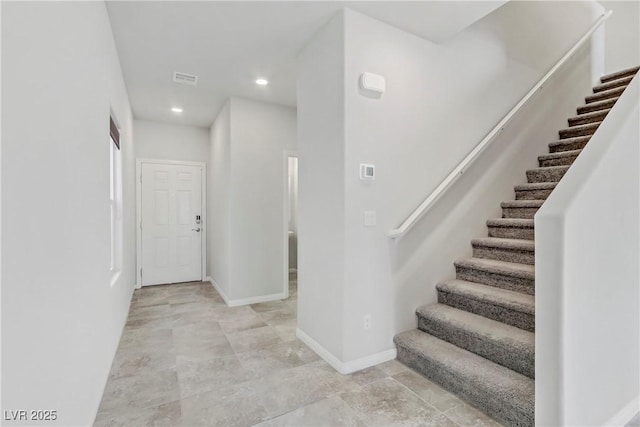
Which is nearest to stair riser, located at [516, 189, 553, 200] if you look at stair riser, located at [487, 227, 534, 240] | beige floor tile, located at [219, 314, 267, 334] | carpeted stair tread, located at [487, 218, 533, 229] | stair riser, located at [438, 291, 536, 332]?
carpeted stair tread, located at [487, 218, 533, 229]

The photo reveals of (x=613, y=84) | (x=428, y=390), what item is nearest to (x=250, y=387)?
(x=428, y=390)

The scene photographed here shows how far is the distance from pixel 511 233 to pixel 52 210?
328 centimetres

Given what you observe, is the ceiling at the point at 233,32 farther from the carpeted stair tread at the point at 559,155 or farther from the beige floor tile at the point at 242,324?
the beige floor tile at the point at 242,324

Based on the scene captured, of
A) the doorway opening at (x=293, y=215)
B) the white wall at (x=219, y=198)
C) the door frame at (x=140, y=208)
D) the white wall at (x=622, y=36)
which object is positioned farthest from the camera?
the doorway opening at (x=293, y=215)

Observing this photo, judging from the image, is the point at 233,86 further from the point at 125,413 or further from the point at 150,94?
the point at 125,413

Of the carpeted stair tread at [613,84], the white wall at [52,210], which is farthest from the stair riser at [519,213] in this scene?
the white wall at [52,210]

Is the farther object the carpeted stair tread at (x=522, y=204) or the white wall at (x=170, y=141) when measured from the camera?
the white wall at (x=170, y=141)

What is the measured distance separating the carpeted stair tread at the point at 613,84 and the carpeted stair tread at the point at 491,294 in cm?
329

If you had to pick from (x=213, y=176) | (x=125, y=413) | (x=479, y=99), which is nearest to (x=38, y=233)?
(x=125, y=413)

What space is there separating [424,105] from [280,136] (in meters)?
2.20

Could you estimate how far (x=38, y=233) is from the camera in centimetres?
110

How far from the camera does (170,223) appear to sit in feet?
16.9

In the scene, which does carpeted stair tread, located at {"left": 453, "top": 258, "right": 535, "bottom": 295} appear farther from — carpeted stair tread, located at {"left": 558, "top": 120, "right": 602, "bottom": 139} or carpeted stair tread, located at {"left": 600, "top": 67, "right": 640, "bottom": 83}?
carpeted stair tread, located at {"left": 600, "top": 67, "right": 640, "bottom": 83}

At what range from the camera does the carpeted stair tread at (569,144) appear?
3.29 metres
